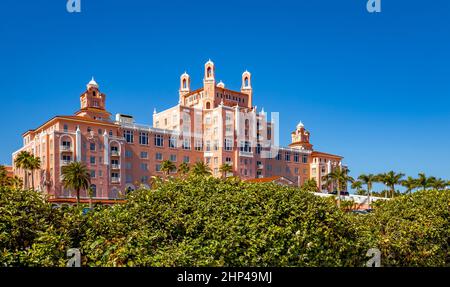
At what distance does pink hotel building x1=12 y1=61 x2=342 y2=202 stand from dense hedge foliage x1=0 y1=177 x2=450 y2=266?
52.9 metres

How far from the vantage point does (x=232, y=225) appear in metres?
9.80

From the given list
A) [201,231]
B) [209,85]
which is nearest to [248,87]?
[209,85]

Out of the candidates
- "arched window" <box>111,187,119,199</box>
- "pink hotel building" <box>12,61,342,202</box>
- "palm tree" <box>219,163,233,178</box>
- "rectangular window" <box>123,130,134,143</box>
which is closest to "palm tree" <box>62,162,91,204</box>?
"pink hotel building" <box>12,61,342,202</box>

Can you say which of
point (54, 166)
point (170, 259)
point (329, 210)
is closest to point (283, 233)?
point (329, 210)

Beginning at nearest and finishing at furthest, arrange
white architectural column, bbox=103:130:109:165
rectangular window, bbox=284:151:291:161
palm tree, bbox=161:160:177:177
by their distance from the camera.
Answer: white architectural column, bbox=103:130:109:165 < palm tree, bbox=161:160:177:177 < rectangular window, bbox=284:151:291:161

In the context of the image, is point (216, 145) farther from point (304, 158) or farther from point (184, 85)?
point (304, 158)

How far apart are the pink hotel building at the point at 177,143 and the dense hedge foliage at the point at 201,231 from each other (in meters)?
52.9

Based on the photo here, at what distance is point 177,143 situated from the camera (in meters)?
81.1

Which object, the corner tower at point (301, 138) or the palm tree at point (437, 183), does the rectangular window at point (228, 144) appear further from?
the palm tree at point (437, 183)

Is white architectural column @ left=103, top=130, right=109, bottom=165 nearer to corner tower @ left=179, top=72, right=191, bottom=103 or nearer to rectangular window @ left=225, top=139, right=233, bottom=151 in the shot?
rectangular window @ left=225, top=139, right=233, bottom=151

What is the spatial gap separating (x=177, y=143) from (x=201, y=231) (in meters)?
71.7

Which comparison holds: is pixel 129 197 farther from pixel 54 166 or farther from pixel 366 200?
pixel 366 200

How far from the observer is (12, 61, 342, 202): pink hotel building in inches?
2594

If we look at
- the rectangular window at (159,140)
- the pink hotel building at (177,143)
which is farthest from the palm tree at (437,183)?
the rectangular window at (159,140)
